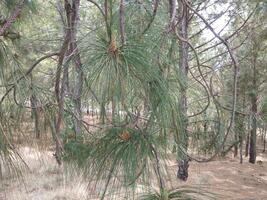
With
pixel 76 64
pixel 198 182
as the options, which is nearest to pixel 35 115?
pixel 76 64

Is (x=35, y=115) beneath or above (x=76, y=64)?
beneath

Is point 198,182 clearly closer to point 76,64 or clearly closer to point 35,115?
point 35,115

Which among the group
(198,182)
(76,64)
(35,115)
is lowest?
(198,182)

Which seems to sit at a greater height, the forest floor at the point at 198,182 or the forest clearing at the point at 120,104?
the forest clearing at the point at 120,104

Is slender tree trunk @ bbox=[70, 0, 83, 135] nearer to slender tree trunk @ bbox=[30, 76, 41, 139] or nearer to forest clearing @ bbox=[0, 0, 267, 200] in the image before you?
forest clearing @ bbox=[0, 0, 267, 200]

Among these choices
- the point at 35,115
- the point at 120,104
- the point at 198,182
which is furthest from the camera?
the point at 198,182

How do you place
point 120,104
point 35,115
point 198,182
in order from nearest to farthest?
point 120,104 < point 35,115 < point 198,182

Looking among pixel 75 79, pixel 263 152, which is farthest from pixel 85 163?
pixel 263 152

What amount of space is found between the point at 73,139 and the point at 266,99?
743 millimetres

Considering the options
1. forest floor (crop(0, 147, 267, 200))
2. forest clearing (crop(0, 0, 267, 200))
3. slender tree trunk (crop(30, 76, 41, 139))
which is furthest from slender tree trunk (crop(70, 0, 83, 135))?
forest floor (crop(0, 147, 267, 200))

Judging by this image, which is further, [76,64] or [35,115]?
[35,115]

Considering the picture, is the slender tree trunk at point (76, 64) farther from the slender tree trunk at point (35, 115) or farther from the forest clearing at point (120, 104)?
the slender tree trunk at point (35, 115)

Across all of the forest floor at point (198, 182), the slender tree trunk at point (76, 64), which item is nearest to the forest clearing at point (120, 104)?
the slender tree trunk at point (76, 64)

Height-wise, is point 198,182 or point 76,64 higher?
point 76,64
